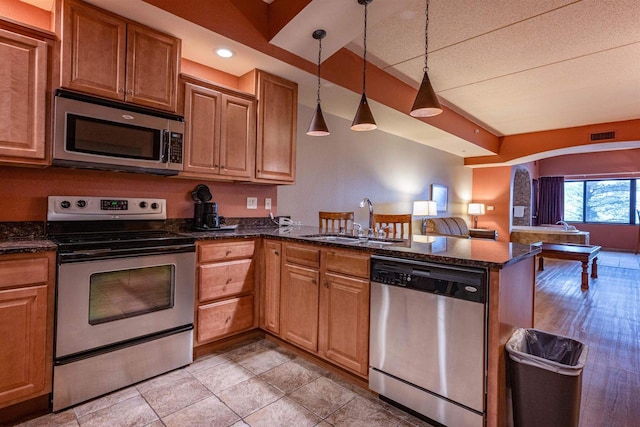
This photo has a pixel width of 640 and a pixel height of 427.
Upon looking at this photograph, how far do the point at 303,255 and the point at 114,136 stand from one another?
1501mm

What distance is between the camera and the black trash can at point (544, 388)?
1.38 m

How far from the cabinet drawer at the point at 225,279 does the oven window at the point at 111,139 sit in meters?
0.91

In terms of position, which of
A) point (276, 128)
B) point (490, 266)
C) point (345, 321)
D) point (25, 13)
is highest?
point (25, 13)

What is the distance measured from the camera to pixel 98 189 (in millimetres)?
2309

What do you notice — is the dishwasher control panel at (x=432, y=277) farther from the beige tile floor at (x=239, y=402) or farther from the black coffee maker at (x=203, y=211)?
the black coffee maker at (x=203, y=211)

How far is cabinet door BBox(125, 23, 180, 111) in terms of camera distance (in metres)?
2.15

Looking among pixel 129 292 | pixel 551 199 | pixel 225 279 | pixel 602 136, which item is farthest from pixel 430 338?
pixel 551 199

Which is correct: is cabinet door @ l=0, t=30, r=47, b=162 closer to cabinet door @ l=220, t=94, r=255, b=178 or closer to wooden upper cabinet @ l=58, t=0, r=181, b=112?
wooden upper cabinet @ l=58, t=0, r=181, b=112

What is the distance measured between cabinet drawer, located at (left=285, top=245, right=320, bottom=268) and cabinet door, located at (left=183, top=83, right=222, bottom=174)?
92 cm

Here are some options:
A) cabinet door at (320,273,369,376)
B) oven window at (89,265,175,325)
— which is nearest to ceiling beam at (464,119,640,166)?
cabinet door at (320,273,369,376)

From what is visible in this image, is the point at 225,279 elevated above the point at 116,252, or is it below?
below

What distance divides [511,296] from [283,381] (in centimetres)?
146

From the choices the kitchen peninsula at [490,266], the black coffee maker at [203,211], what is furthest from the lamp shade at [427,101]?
the black coffee maker at [203,211]

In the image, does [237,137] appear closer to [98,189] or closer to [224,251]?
[224,251]
